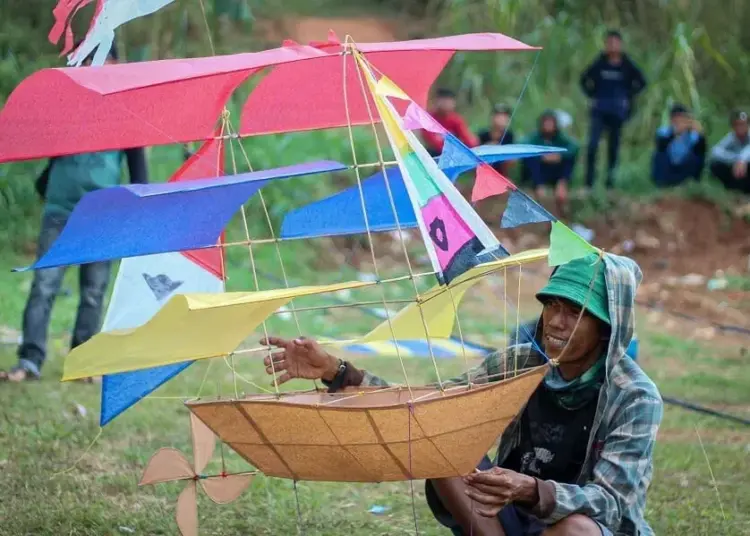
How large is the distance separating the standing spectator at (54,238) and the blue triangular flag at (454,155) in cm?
319

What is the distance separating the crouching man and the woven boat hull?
0.11 meters

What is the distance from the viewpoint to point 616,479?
3150mm

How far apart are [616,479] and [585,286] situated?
51cm

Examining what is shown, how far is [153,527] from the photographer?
4105 millimetres

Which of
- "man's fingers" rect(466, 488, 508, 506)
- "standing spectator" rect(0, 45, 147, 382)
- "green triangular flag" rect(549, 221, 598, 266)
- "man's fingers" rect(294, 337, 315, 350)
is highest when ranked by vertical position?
"green triangular flag" rect(549, 221, 598, 266)

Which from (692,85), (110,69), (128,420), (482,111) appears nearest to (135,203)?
(110,69)

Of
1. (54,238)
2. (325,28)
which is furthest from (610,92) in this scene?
(325,28)

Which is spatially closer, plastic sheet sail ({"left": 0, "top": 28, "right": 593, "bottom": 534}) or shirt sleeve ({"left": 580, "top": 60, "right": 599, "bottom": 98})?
plastic sheet sail ({"left": 0, "top": 28, "right": 593, "bottom": 534})

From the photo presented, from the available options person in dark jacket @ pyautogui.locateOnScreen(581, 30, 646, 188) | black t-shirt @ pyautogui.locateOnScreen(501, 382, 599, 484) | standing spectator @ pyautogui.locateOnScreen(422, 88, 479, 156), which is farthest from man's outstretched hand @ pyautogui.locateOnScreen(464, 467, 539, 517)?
person in dark jacket @ pyautogui.locateOnScreen(581, 30, 646, 188)

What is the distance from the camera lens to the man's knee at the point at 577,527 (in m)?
3.06

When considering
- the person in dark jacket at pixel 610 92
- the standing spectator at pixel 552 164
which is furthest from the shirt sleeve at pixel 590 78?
the standing spectator at pixel 552 164

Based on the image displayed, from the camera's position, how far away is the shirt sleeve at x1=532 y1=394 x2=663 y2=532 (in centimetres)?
306

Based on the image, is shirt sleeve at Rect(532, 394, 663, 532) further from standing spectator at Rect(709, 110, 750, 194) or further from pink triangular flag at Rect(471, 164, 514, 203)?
standing spectator at Rect(709, 110, 750, 194)

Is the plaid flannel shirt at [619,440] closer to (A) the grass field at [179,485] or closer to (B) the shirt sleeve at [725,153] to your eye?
(A) the grass field at [179,485]
